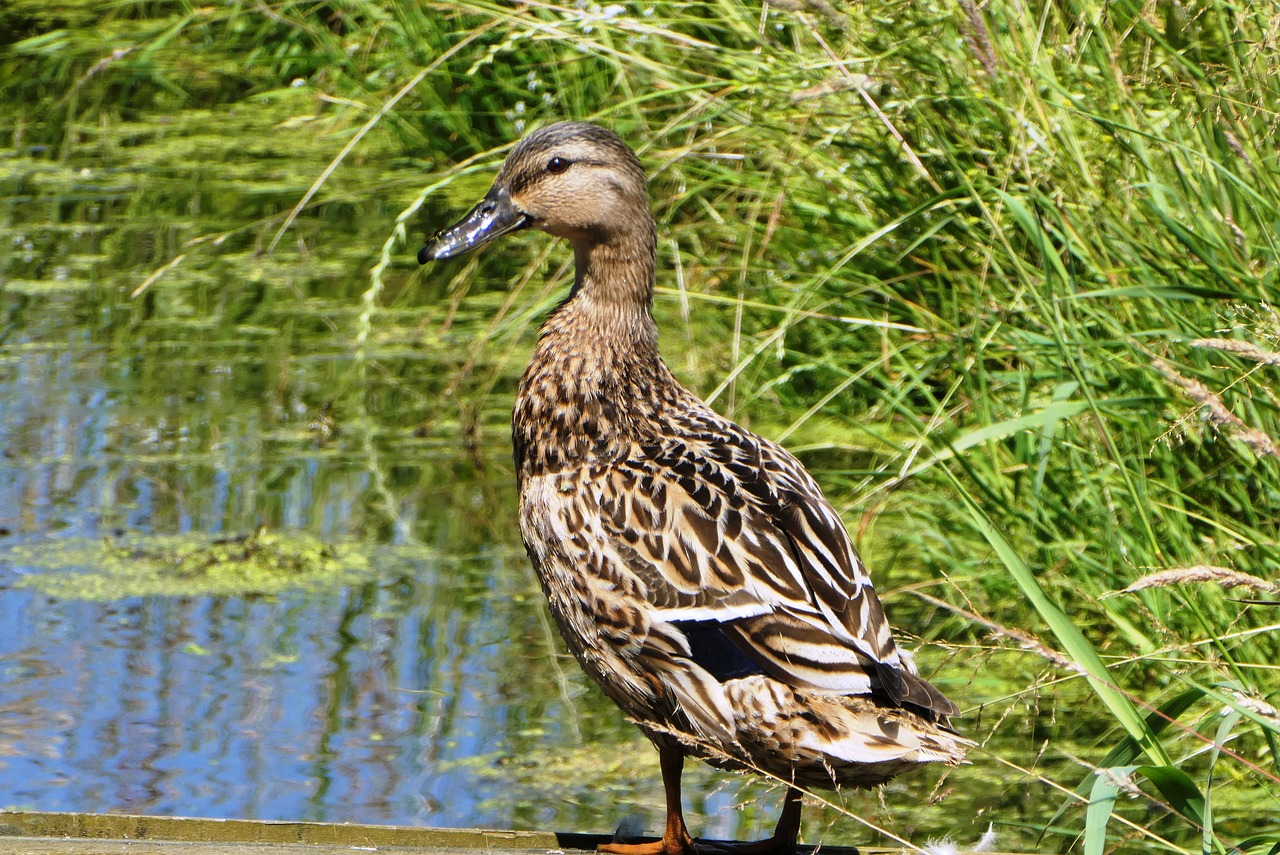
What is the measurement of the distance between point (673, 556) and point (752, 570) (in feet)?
0.44

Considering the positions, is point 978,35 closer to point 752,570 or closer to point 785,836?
point 752,570

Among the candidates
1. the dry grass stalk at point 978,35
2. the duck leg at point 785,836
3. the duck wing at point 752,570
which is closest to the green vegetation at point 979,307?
the dry grass stalk at point 978,35

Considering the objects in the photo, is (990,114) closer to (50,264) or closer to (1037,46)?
(1037,46)

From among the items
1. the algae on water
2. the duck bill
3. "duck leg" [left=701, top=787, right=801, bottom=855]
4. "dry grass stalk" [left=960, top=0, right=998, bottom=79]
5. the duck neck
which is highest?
"dry grass stalk" [left=960, top=0, right=998, bottom=79]

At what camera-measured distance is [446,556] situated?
485 cm

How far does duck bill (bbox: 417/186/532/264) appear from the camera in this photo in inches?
144

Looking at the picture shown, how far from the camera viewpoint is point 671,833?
10.00ft

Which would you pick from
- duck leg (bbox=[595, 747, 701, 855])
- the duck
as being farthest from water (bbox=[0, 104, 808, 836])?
the duck

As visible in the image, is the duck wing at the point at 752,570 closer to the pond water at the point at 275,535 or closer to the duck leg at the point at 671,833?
the duck leg at the point at 671,833

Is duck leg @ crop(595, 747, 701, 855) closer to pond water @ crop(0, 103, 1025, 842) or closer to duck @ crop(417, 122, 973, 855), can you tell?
duck @ crop(417, 122, 973, 855)

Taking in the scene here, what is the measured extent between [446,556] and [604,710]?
90cm

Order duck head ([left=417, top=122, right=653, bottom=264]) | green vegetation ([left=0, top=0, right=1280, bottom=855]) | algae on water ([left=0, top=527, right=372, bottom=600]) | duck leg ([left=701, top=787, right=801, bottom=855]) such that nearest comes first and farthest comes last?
duck leg ([left=701, top=787, right=801, bottom=855]) → green vegetation ([left=0, top=0, right=1280, bottom=855]) → duck head ([left=417, top=122, right=653, bottom=264]) → algae on water ([left=0, top=527, right=372, bottom=600])

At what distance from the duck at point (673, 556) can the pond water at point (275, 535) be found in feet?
2.59

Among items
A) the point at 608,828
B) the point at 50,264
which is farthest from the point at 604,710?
the point at 50,264
